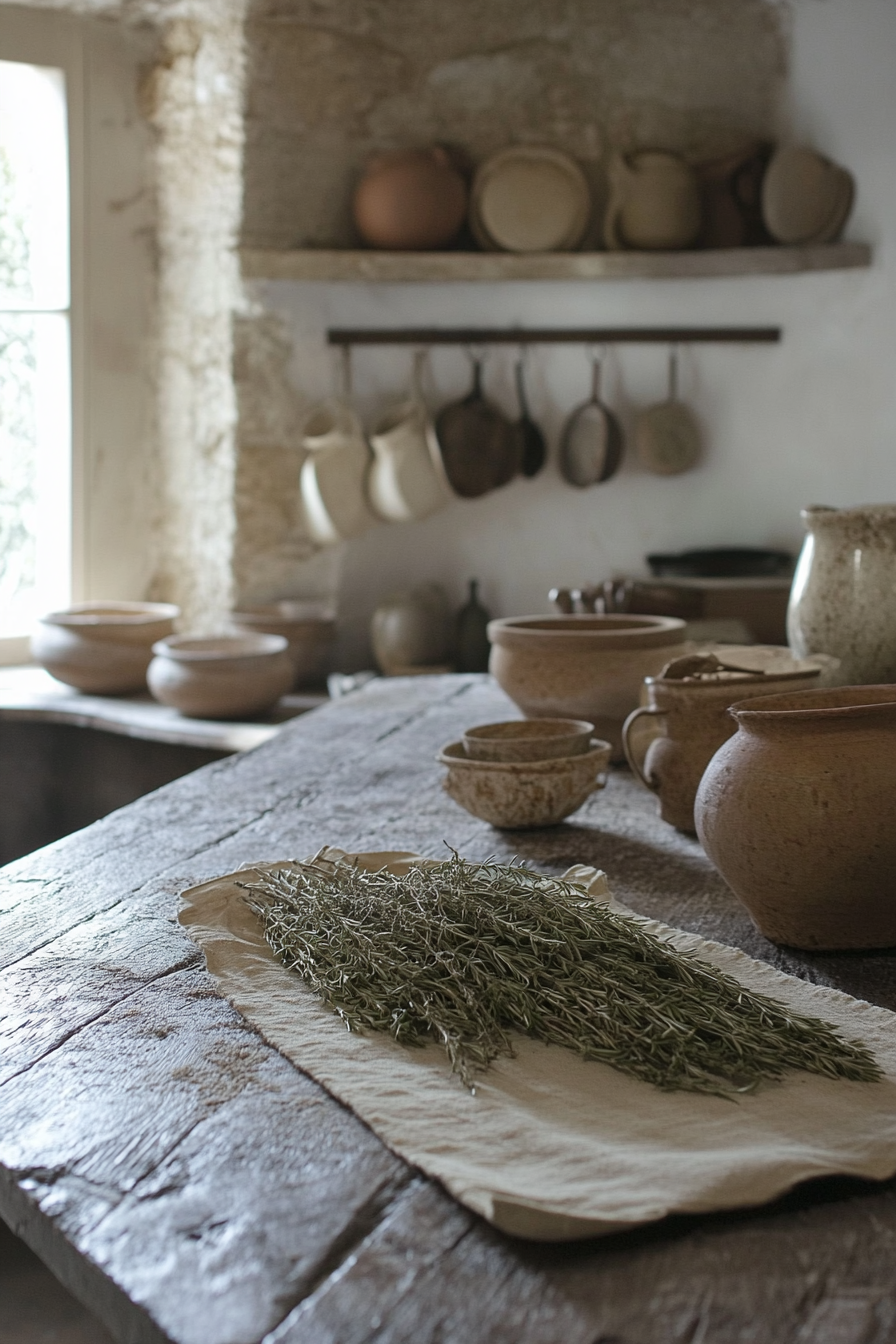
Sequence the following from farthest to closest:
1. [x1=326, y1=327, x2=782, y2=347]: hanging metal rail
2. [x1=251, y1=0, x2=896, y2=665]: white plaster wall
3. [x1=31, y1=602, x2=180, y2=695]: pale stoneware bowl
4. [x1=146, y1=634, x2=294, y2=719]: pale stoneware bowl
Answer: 1. [x1=326, y1=327, x2=782, y2=347]: hanging metal rail
2. [x1=251, y1=0, x2=896, y2=665]: white plaster wall
3. [x1=31, y1=602, x2=180, y2=695]: pale stoneware bowl
4. [x1=146, y1=634, x2=294, y2=719]: pale stoneware bowl

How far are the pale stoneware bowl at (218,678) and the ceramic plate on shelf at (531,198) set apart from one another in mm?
1440

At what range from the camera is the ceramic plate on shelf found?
371 cm

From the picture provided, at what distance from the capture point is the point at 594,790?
4.53 ft

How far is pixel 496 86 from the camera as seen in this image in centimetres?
382

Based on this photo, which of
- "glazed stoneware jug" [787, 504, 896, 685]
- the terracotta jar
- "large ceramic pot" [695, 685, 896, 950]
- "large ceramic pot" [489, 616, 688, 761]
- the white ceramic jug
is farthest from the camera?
the white ceramic jug

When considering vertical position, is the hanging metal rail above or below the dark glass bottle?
above

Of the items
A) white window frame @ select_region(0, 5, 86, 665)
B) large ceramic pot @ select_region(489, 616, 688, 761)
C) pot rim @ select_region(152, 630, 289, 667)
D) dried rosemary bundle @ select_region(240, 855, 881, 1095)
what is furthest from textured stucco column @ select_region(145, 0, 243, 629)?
dried rosemary bundle @ select_region(240, 855, 881, 1095)

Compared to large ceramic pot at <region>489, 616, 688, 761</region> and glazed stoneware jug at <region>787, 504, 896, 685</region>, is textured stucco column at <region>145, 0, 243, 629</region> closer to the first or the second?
large ceramic pot at <region>489, 616, 688, 761</region>

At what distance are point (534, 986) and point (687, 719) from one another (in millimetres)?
512

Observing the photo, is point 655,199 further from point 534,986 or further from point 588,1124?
point 588,1124

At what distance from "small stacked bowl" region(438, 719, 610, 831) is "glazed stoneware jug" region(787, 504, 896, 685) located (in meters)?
0.31

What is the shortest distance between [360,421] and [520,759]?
2736mm

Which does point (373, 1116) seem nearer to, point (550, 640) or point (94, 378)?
point (550, 640)

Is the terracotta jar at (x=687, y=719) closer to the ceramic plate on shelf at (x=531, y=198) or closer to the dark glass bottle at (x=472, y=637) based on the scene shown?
the dark glass bottle at (x=472, y=637)
